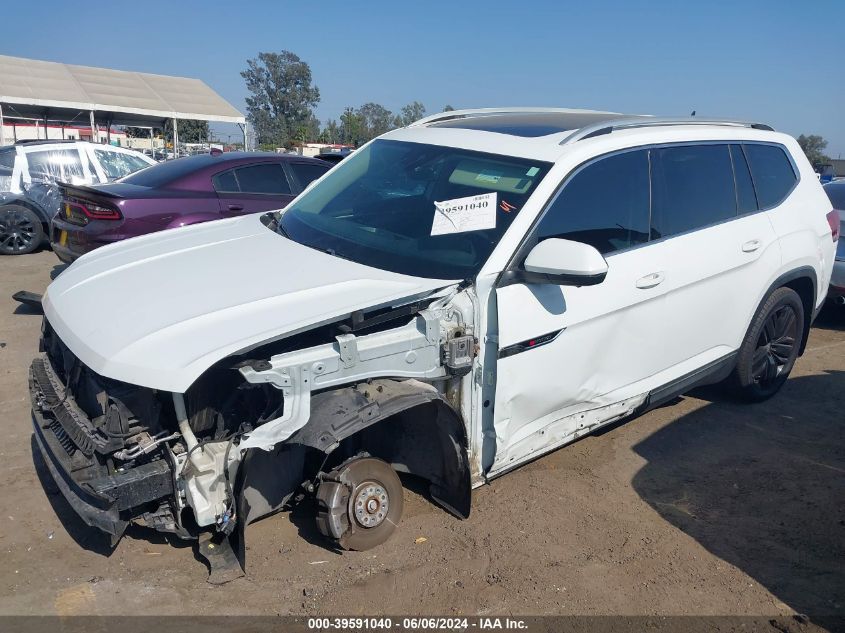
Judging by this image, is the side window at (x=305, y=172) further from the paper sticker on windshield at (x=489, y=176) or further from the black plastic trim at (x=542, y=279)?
the black plastic trim at (x=542, y=279)

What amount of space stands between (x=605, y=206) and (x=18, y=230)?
954cm

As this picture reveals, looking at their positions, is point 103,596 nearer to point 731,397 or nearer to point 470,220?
point 470,220

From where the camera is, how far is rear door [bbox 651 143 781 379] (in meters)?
4.08

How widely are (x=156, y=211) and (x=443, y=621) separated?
5.43 meters

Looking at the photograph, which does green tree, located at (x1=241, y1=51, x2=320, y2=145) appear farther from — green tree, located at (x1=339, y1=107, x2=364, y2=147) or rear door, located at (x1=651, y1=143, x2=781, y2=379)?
rear door, located at (x1=651, y1=143, x2=781, y2=379)

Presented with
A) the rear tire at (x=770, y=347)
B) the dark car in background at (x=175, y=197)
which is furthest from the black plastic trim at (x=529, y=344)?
the dark car in background at (x=175, y=197)

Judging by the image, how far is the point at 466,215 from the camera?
11.5ft

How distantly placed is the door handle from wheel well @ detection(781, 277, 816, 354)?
5.47 feet

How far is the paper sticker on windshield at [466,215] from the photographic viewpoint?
3471 millimetres

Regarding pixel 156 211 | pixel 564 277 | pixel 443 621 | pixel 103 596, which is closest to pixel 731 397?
pixel 564 277

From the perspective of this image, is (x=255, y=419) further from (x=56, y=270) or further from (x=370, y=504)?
(x=56, y=270)

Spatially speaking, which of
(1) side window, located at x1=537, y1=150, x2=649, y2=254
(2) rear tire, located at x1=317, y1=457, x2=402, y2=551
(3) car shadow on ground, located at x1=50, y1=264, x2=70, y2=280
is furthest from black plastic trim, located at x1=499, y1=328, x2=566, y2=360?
(3) car shadow on ground, located at x1=50, y1=264, x2=70, y2=280

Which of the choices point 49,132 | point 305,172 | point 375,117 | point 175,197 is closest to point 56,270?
point 175,197

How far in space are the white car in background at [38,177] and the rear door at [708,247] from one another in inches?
357
